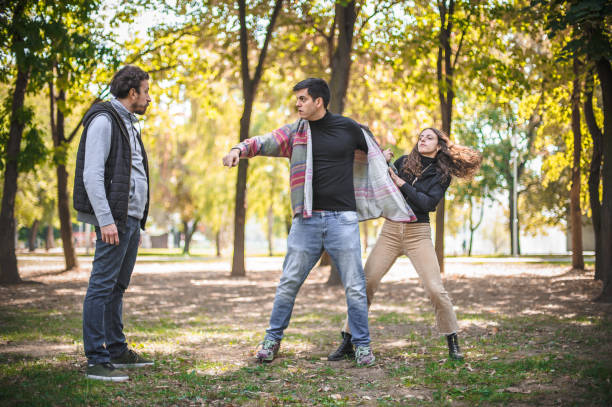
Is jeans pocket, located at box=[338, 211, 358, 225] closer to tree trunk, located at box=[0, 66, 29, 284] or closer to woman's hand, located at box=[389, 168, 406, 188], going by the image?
woman's hand, located at box=[389, 168, 406, 188]

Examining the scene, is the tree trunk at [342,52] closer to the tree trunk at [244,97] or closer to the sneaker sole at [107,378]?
the tree trunk at [244,97]

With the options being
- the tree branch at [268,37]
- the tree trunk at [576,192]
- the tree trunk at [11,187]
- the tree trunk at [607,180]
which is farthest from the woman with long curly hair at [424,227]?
the tree branch at [268,37]

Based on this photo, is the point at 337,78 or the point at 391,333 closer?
the point at 391,333

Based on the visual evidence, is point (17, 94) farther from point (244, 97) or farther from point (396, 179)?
point (396, 179)

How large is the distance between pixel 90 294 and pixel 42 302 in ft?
23.1

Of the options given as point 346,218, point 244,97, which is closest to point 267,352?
point 346,218

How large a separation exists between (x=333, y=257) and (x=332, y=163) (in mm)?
895

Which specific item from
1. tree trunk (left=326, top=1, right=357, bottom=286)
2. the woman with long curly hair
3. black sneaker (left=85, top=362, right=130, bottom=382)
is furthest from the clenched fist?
tree trunk (left=326, top=1, right=357, bottom=286)

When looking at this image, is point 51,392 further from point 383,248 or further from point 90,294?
point 383,248

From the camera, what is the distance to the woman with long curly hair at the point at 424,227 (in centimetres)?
534

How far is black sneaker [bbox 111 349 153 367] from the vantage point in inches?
196

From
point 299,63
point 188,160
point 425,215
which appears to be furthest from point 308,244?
point 188,160

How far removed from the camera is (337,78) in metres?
13.9

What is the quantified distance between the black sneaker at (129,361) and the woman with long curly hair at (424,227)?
1.77m
